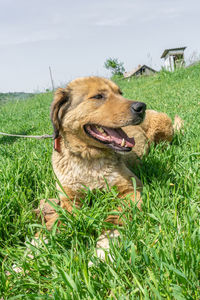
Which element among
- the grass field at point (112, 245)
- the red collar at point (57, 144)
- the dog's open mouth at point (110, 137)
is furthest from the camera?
the red collar at point (57, 144)

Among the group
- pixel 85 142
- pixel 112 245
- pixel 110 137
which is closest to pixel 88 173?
pixel 85 142

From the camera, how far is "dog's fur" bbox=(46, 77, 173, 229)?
2730mm

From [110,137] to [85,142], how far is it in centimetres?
27

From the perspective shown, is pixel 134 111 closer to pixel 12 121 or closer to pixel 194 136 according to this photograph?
pixel 194 136

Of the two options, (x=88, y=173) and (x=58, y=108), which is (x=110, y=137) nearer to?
(x=88, y=173)

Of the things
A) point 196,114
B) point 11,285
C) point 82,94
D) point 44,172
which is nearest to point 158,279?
point 11,285

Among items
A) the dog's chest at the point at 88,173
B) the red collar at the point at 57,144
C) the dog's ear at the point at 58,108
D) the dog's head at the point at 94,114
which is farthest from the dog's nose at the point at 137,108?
the red collar at the point at 57,144

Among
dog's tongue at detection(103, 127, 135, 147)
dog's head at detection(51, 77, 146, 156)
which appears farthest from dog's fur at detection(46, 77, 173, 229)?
dog's tongue at detection(103, 127, 135, 147)

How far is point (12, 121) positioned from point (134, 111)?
26.6 ft

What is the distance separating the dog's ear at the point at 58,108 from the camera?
2.87m

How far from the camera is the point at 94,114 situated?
2.71 meters

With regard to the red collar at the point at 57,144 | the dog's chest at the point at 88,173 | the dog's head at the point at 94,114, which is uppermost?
the dog's head at the point at 94,114

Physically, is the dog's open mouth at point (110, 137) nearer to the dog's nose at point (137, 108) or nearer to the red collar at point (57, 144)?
the dog's nose at point (137, 108)

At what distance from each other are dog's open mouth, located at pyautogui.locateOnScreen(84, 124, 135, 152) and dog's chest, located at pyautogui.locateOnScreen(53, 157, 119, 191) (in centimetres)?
29
